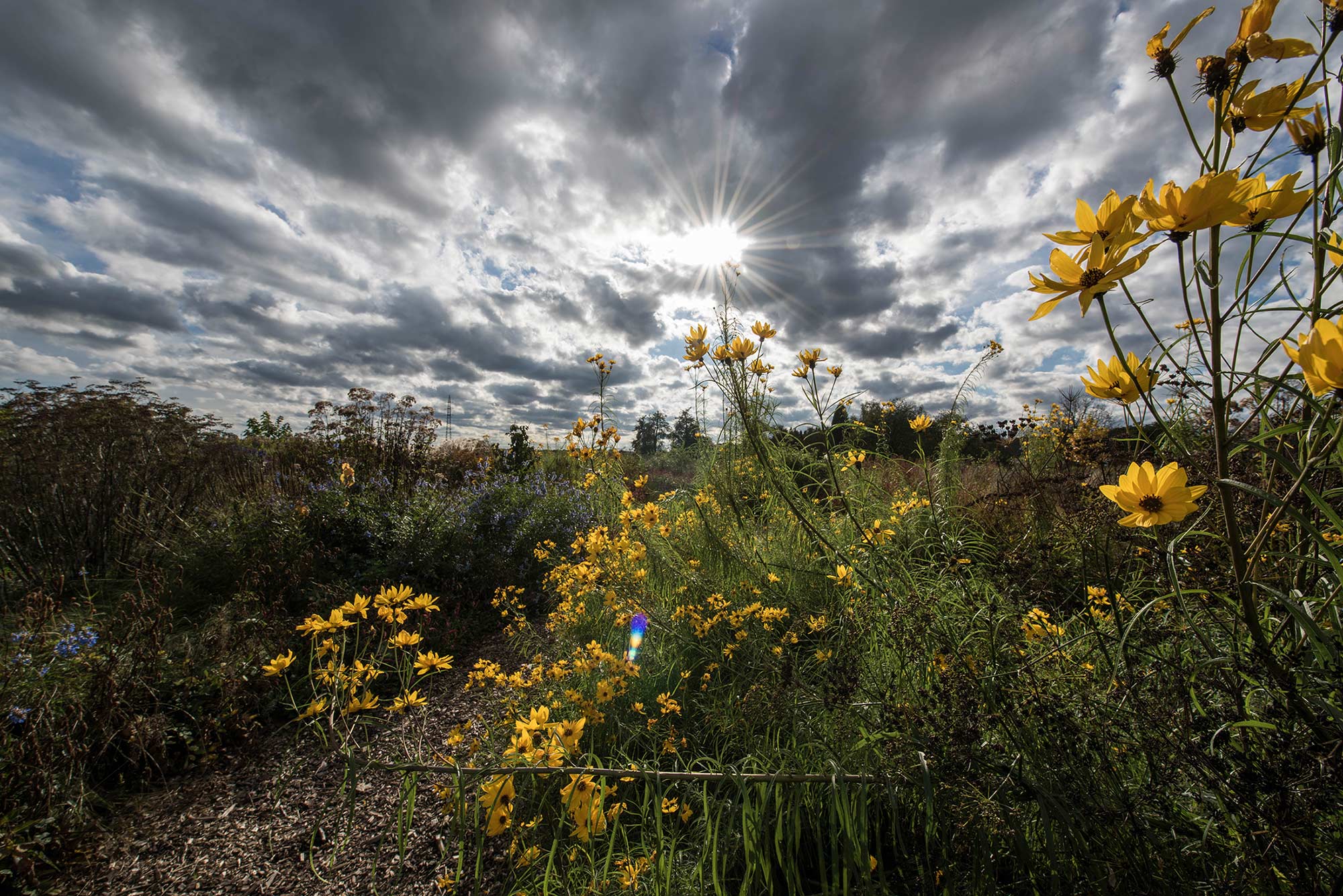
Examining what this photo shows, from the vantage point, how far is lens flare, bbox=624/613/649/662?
2.53 meters

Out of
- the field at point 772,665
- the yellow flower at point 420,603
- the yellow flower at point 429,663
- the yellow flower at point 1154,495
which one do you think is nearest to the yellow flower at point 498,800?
the field at point 772,665

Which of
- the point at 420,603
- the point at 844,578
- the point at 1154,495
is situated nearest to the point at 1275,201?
the point at 1154,495

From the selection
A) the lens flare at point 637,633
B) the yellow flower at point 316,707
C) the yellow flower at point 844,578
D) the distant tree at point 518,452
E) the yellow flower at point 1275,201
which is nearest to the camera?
the yellow flower at point 1275,201

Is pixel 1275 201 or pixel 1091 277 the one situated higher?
pixel 1275 201

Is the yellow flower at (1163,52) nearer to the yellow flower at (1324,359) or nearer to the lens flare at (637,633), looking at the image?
the yellow flower at (1324,359)

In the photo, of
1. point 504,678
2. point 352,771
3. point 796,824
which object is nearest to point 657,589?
point 504,678

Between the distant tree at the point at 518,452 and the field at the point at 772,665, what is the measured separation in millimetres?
3038

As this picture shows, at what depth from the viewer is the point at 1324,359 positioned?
579 millimetres

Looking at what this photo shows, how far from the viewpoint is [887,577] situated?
69.2 inches

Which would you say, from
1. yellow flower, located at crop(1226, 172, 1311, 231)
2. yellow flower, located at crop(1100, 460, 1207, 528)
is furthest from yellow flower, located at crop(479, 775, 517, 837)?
yellow flower, located at crop(1226, 172, 1311, 231)

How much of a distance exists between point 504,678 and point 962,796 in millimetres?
1461

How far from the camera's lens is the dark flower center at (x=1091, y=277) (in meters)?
0.74

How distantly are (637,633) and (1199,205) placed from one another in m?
2.51

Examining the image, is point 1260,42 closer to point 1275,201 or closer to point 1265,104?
point 1265,104
